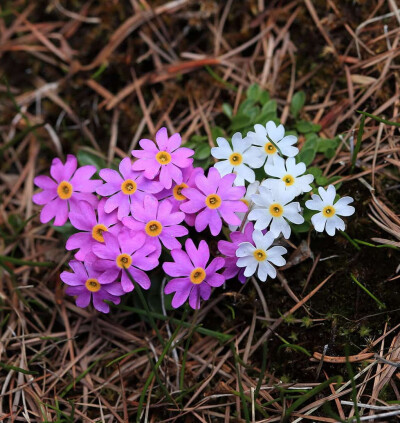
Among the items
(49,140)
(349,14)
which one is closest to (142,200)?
(49,140)

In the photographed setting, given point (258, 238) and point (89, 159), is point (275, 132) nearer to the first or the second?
point (258, 238)

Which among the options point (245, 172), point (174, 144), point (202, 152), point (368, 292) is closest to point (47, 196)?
point (174, 144)

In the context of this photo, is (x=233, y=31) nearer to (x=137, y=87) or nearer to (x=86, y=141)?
(x=137, y=87)

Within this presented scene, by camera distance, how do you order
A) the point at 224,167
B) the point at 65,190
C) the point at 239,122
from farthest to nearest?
1. the point at 239,122
2. the point at 65,190
3. the point at 224,167

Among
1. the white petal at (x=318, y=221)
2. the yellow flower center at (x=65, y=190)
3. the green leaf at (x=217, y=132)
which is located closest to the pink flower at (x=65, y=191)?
the yellow flower center at (x=65, y=190)

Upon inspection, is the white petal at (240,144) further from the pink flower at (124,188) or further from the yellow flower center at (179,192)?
the pink flower at (124,188)

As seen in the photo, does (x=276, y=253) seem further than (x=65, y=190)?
No

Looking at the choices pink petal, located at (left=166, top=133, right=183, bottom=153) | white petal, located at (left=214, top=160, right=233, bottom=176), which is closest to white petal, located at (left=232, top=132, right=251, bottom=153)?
white petal, located at (left=214, top=160, right=233, bottom=176)
